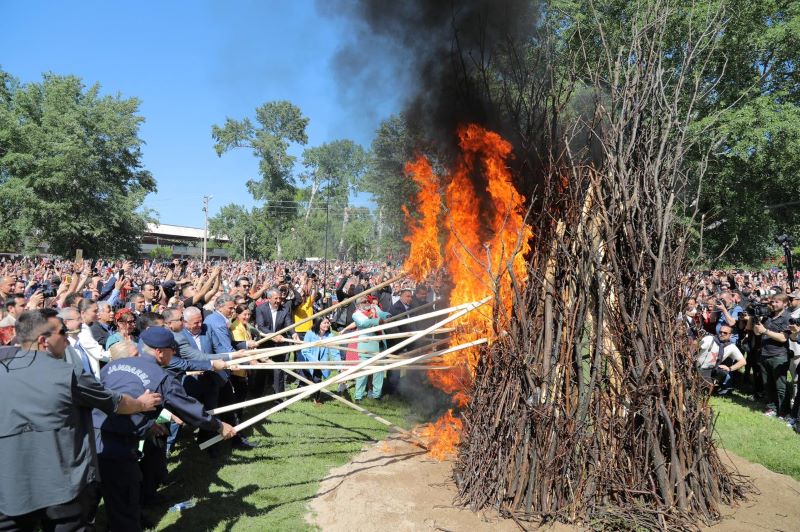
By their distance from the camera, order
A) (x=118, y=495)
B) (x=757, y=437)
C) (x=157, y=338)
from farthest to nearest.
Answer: (x=757, y=437)
(x=157, y=338)
(x=118, y=495)

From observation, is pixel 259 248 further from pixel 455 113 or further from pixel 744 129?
pixel 455 113

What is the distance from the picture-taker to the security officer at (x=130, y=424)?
466 centimetres

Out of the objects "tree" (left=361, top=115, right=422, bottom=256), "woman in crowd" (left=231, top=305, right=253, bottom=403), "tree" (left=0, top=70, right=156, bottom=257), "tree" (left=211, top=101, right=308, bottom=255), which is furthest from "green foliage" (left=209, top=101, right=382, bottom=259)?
"woman in crowd" (left=231, top=305, right=253, bottom=403)

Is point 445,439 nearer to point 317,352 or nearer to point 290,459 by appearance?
point 290,459

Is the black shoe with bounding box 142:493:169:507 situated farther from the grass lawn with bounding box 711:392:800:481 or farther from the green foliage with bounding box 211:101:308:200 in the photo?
the green foliage with bounding box 211:101:308:200

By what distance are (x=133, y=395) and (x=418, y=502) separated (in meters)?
3.29

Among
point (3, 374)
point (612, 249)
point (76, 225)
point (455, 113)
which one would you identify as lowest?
point (3, 374)

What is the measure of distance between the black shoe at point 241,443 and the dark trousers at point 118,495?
3372 millimetres

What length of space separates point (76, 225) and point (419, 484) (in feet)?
125

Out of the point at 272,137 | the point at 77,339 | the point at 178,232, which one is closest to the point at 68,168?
the point at 272,137

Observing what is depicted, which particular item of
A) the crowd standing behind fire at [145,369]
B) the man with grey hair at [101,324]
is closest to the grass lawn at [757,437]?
the crowd standing behind fire at [145,369]

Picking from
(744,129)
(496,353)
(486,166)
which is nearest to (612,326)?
(496,353)

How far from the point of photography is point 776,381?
34.3ft

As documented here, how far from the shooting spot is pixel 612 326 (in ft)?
18.9
